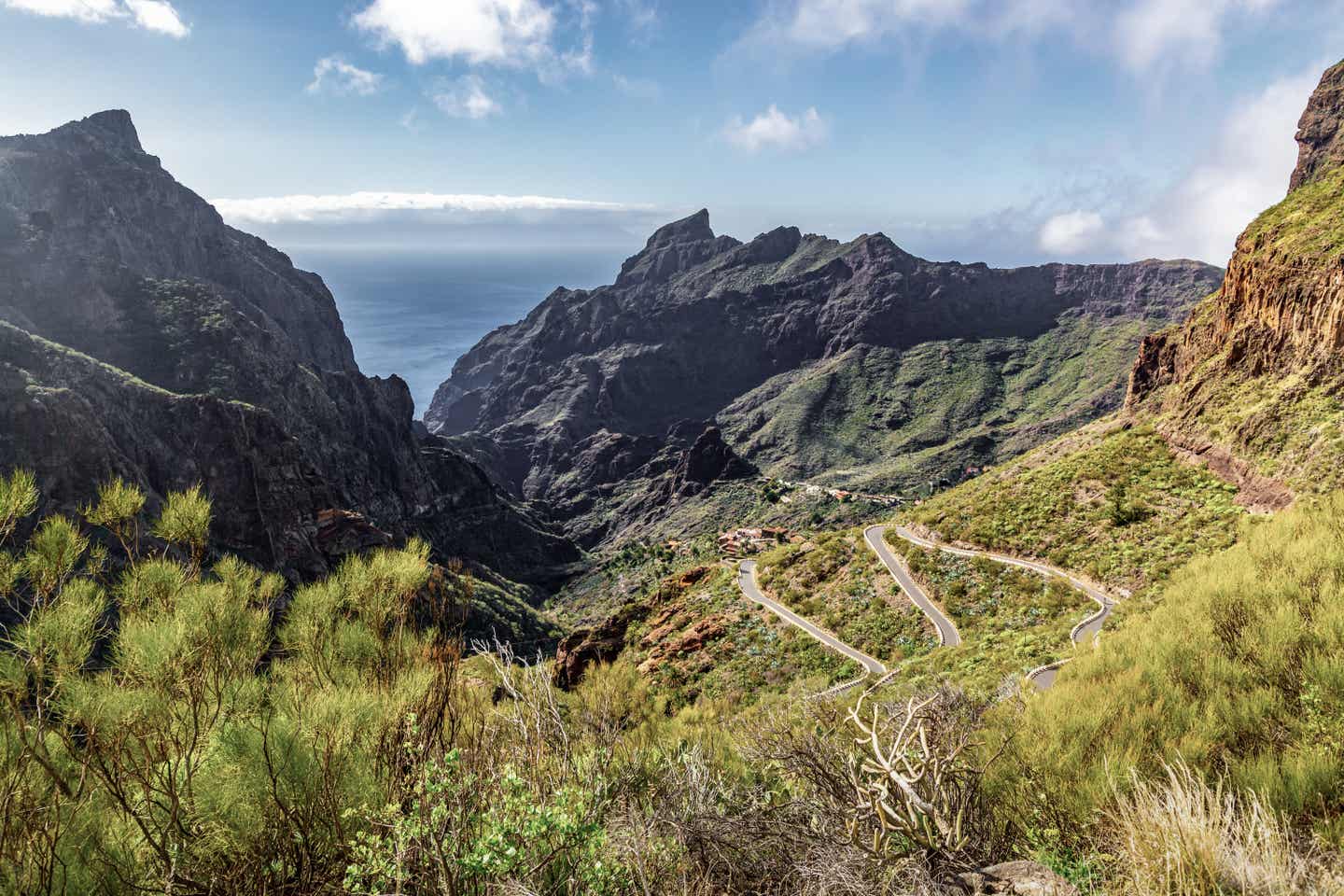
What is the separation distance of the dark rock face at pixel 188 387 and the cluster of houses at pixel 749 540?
158ft

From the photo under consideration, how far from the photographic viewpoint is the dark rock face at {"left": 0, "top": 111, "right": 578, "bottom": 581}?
6347 cm

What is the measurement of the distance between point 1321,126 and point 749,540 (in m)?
114

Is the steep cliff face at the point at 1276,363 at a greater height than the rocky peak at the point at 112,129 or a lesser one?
lesser

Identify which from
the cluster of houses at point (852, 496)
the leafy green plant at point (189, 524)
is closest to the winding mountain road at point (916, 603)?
the leafy green plant at point (189, 524)

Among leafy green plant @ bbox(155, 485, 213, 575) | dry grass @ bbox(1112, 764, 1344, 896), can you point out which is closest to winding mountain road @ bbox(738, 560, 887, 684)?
dry grass @ bbox(1112, 764, 1344, 896)

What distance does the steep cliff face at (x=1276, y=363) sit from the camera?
72.3ft

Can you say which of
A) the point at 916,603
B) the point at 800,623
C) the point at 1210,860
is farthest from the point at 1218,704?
the point at 800,623

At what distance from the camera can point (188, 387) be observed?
92250mm

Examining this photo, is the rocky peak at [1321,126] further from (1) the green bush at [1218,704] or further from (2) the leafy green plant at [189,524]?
(2) the leafy green plant at [189,524]

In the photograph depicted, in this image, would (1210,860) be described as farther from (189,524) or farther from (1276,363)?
(1276,363)

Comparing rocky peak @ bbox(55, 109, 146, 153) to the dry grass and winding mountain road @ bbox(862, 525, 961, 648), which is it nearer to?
winding mountain road @ bbox(862, 525, 961, 648)

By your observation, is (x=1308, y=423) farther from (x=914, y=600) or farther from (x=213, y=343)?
(x=213, y=343)

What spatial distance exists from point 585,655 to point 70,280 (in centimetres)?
12321

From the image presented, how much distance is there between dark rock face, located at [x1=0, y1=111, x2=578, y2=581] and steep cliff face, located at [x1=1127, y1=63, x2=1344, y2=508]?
7825cm
